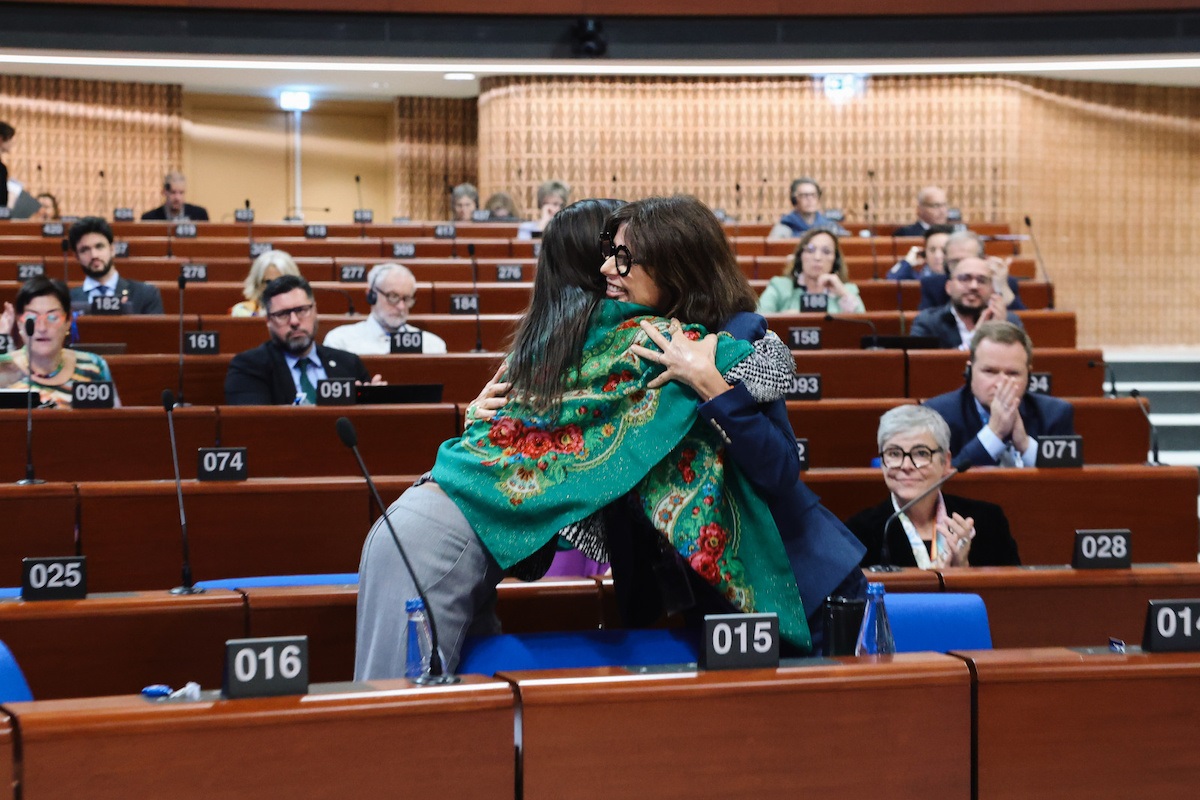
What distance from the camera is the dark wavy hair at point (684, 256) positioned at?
1.76m

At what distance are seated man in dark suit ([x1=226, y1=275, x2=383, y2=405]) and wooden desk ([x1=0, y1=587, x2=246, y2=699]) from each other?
219 centimetres

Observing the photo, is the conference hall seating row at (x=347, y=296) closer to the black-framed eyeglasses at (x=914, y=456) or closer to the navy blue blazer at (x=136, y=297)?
the navy blue blazer at (x=136, y=297)

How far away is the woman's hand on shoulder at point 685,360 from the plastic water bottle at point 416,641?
40 cm

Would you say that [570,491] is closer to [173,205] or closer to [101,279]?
[101,279]

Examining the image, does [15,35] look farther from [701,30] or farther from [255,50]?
[701,30]

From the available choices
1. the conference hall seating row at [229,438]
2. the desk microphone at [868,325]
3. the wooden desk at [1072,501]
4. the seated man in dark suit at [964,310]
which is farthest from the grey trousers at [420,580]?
the seated man in dark suit at [964,310]

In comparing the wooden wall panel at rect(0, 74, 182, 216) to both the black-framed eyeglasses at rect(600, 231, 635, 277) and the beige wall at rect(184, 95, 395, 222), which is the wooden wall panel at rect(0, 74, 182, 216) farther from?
the black-framed eyeglasses at rect(600, 231, 635, 277)

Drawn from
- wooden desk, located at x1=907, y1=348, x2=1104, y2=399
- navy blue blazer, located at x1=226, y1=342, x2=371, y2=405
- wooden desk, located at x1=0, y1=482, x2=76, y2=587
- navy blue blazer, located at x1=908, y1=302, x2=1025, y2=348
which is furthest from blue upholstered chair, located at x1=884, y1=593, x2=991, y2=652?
navy blue blazer, located at x1=908, y1=302, x2=1025, y2=348

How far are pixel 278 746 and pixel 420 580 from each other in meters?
0.52

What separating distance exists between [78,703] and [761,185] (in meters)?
9.51

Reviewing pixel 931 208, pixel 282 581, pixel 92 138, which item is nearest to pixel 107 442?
pixel 282 581

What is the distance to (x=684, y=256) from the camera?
5.82 ft

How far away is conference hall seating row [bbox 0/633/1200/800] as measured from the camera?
112 centimetres

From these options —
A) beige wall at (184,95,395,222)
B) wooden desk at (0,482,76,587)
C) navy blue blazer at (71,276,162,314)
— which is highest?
beige wall at (184,95,395,222)
